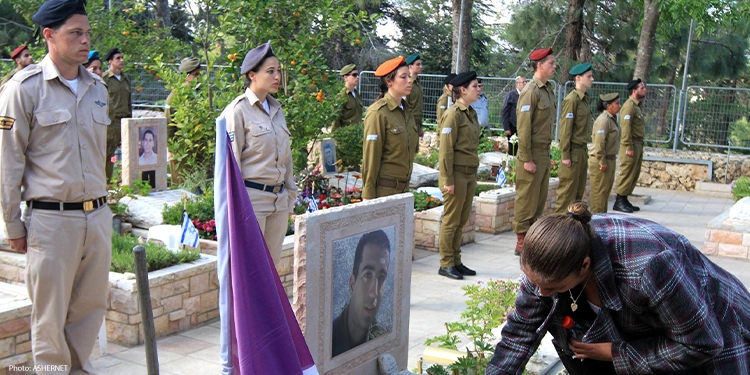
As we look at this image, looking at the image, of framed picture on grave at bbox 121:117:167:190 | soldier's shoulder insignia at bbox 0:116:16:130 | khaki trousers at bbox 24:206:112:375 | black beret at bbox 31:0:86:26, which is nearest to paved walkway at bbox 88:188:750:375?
khaki trousers at bbox 24:206:112:375

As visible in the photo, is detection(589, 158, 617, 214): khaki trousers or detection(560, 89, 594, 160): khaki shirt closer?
detection(560, 89, 594, 160): khaki shirt

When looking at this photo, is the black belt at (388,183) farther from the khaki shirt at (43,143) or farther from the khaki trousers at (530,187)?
the khaki shirt at (43,143)

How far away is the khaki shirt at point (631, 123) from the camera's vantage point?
11555mm

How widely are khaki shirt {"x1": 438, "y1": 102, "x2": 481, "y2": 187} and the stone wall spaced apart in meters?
8.73

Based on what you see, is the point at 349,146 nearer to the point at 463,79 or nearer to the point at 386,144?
the point at 463,79

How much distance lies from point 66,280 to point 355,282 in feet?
4.93

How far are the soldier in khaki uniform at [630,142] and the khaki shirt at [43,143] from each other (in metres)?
9.08

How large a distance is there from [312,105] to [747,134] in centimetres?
978

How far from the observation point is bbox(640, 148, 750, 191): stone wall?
1455 cm

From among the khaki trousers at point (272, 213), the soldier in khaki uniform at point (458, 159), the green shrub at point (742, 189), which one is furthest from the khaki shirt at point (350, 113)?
the khaki trousers at point (272, 213)

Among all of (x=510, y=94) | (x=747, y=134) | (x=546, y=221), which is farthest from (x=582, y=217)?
(x=747, y=134)

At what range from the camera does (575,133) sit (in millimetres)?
9344

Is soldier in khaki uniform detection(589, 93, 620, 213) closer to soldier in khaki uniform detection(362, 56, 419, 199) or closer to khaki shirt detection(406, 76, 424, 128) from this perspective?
khaki shirt detection(406, 76, 424, 128)

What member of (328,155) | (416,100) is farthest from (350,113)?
(328,155)
